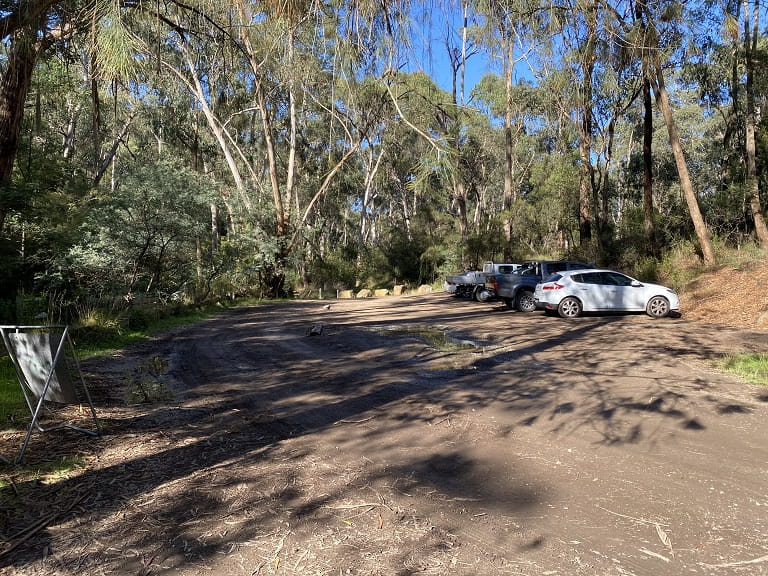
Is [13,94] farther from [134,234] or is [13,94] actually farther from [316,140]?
[316,140]

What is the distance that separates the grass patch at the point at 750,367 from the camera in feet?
23.6

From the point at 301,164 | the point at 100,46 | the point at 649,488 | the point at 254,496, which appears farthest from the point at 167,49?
the point at 301,164

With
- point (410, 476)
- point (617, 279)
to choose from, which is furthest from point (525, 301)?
point (410, 476)

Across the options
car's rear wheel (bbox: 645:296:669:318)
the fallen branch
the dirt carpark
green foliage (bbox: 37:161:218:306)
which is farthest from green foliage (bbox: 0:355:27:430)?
car's rear wheel (bbox: 645:296:669:318)

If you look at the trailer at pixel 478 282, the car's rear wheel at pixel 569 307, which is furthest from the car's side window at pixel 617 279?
the trailer at pixel 478 282

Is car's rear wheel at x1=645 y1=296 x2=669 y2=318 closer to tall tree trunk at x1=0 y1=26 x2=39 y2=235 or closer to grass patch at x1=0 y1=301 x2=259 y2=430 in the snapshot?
grass patch at x1=0 y1=301 x2=259 y2=430

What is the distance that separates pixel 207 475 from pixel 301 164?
148 ft

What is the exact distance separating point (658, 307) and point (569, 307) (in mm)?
2447

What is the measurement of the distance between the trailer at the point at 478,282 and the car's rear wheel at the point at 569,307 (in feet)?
15.0

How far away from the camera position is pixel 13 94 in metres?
7.79

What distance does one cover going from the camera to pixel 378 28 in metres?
4.98

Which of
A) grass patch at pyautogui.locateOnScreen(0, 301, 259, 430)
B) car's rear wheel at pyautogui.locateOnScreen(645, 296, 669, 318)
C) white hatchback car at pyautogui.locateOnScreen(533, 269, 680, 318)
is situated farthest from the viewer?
white hatchback car at pyautogui.locateOnScreen(533, 269, 680, 318)

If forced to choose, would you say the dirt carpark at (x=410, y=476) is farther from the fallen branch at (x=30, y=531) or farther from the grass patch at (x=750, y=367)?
the grass patch at (x=750, y=367)

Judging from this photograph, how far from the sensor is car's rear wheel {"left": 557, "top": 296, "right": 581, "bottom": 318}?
51.3 ft
